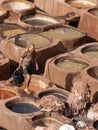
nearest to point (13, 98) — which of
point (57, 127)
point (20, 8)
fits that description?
point (57, 127)

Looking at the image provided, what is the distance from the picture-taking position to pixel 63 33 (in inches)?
747

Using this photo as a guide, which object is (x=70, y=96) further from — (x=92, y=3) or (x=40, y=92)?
(x=92, y=3)

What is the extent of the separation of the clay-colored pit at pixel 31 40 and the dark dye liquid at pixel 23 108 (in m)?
4.54

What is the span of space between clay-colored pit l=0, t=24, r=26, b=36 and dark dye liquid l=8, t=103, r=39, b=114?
5967 mm

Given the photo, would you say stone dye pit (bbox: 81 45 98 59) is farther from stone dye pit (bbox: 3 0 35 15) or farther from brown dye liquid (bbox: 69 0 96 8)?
brown dye liquid (bbox: 69 0 96 8)

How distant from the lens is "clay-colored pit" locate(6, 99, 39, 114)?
41.6 feet

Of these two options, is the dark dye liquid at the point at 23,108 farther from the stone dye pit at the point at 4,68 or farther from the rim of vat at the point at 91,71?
the rim of vat at the point at 91,71

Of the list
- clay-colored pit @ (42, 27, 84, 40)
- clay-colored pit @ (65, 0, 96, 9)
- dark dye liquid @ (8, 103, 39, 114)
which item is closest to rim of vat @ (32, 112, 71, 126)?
dark dye liquid @ (8, 103, 39, 114)

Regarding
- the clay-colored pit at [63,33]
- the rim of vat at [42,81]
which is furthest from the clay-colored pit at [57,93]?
the clay-colored pit at [63,33]

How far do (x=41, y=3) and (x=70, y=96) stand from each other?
10.9 meters

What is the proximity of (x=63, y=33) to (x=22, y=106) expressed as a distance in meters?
6.80

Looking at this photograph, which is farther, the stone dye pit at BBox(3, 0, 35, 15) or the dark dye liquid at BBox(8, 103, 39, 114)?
the stone dye pit at BBox(3, 0, 35, 15)

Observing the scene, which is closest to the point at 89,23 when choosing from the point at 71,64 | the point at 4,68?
the point at 71,64

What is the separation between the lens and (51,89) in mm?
13938
